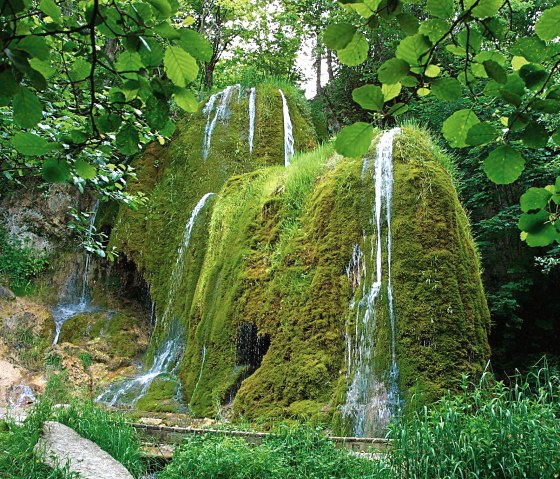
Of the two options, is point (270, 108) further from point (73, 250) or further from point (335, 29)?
point (335, 29)

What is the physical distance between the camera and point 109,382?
330 inches

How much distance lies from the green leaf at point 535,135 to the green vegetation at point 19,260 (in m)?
10.8

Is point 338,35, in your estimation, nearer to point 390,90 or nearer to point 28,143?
point 390,90

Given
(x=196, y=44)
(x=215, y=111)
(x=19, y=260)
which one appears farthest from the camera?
(x=215, y=111)

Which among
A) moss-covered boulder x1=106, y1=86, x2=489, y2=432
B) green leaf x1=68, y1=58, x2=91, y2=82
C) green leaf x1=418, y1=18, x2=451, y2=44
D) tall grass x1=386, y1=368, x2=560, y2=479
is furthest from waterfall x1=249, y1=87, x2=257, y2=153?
green leaf x1=418, y1=18, x2=451, y2=44

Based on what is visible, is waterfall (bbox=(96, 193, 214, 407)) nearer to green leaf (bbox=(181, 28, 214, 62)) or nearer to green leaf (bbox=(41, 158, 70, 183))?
green leaf (bbox=(41, 158, 70, 183))

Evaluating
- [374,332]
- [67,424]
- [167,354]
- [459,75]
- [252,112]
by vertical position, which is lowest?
[67,424]

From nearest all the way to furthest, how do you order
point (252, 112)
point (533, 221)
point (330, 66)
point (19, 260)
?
point (533, 221) < point (19, 260) < point (252, 112) < point (330, 66)

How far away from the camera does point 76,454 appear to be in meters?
3.83

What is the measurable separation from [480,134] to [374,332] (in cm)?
451

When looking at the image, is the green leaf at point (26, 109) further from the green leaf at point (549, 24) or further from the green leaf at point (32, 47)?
the green leaf at point (549, 24)

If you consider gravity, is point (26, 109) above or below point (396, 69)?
below

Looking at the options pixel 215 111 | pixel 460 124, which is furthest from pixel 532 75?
pixel 215 111

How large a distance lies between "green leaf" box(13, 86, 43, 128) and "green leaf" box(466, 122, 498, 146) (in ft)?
2.81
